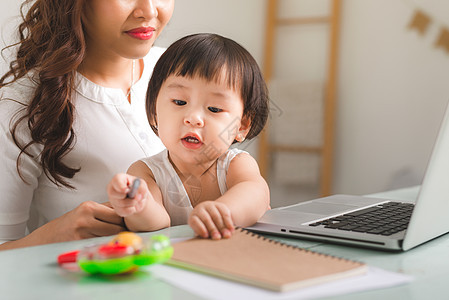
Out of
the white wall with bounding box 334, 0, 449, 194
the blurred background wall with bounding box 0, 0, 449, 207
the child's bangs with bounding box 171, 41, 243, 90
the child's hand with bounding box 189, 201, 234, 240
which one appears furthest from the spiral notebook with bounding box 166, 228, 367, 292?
the white wall with bounding box 334, 0, 449, 194

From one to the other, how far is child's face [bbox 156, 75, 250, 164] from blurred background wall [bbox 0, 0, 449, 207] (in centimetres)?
181

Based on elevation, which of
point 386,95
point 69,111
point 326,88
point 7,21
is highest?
point 7,21

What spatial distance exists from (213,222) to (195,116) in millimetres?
276

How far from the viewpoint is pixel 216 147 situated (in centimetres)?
99

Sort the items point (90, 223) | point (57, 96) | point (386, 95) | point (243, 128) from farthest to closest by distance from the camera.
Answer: point (386, 95)
point (57, 96)
point (243, 128)
point (90, 223)

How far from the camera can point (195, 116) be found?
0.93 meters

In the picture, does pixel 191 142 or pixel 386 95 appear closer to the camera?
pixel 191 142

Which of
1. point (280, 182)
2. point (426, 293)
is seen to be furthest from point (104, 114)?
point (280, 182)

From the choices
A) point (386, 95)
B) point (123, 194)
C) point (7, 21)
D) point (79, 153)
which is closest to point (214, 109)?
point (123, 194)

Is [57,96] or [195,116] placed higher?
[57,96]

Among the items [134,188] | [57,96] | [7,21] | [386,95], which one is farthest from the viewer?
[386,95]

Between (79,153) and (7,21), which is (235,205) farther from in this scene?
(7,21)

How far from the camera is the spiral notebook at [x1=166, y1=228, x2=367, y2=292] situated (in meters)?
0.52

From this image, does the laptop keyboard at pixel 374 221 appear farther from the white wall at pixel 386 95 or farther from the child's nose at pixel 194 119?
the white wall at pixel 386 95
